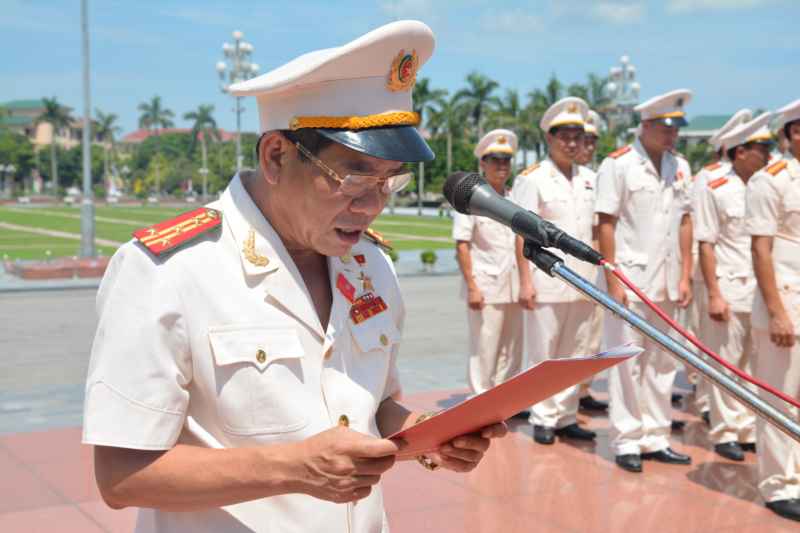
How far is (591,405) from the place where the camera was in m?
6.61

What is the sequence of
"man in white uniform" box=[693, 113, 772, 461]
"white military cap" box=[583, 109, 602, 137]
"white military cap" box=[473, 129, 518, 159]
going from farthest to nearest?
1. "white military cap" box=[583, 109, 602, 137]
2. "white military cap" box=[473, 129, 518, 159]
3. "man in white uniform" box=[693, 113, 772, 461]

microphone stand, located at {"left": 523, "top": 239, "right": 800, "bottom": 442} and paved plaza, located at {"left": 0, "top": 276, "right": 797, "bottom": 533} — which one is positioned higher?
microphone stand, located at {"left": 523, "top": 239, "right": 800, "bottom": 442}

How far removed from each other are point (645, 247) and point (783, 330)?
1185 millimetres

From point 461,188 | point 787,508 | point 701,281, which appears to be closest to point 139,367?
point 461,188

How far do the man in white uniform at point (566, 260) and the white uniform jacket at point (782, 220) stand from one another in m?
1.52

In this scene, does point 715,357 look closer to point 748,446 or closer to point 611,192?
point 611,192

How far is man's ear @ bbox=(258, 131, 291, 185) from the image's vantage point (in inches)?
66.2

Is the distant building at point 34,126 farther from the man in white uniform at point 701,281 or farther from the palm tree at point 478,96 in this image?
the man in white uniform at point 701,281

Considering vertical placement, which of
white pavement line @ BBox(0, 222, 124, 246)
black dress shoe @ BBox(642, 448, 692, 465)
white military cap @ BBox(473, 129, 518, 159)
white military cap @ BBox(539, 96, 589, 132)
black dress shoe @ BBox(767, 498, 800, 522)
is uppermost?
white military cap @ BBox(539, 96, 589, 132)

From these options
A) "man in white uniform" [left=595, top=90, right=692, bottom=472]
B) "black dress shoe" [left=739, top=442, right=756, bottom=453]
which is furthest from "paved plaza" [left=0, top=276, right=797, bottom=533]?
"man in white uniform" [left=595, top=90, right=692, bottom=472]

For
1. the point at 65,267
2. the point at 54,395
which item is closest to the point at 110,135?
the point at 65,267

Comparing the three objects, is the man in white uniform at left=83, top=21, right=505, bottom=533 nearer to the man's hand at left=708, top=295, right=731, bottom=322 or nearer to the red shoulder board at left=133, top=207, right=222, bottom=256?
the red shoulder board at left=133, top=207, right=222, bottom=256

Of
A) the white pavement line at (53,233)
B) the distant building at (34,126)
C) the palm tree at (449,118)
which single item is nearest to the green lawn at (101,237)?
Result: the white pavement line at (53,233)

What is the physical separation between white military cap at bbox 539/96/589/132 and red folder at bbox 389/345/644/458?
4.37 meters
